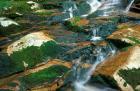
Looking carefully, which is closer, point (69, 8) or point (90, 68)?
point (90, 68)

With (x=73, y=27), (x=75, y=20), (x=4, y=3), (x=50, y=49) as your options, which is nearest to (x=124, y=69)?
(x=50, y=49)

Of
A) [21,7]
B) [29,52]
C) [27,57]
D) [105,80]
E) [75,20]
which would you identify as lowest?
[105,80]

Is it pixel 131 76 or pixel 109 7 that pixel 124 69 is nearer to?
pixel 131 76

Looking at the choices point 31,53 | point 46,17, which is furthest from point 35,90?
point 46,17

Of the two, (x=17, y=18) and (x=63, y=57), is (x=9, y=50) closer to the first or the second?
(x=63, y=57)

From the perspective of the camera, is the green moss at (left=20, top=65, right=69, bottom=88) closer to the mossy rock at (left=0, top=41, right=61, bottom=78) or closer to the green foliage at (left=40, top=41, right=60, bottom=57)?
the mossy rock at (left=0, top=41, right=61, bottom=78)

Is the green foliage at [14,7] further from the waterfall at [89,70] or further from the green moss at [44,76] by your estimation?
the green moss at [44,76]
